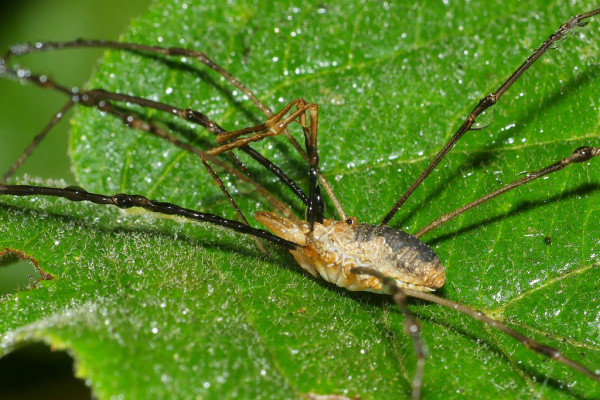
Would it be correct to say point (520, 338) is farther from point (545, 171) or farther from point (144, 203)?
point (144, 203)

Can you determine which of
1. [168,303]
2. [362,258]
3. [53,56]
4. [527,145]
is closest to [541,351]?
[362,258]

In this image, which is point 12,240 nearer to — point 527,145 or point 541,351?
point 541,351

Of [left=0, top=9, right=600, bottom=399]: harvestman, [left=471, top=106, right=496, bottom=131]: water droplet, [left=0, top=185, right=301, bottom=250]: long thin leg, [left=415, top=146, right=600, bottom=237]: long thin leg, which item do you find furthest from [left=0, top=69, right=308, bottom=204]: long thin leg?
[left=471, top=106, right=496, bottom=131]: water droplet

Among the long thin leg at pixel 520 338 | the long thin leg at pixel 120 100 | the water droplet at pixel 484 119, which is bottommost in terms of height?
the long thin leg at pixel 520 338

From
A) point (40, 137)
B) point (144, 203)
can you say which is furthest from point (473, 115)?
point (40, 137)

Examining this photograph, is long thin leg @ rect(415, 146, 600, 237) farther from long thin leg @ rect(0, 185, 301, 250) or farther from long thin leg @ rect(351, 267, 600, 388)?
long thin leg @ rect(0, 185, 301, 250)

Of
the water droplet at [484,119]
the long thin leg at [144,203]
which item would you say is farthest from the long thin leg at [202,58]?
the water droplet at [484,119]

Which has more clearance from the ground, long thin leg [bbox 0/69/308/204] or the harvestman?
long thin leg [bbox 0/69/308/204]

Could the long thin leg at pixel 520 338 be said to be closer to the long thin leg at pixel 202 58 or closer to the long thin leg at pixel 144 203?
the long thin leg at pixel 144 203

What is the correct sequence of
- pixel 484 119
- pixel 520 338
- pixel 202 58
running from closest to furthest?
pixel 520 338, pixel 484 119, pixel 202 58
